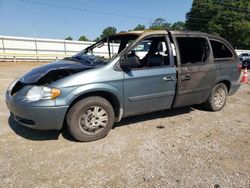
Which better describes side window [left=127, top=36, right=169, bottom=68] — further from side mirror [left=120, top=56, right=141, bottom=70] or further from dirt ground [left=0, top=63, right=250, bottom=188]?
dirt ground [left=0, top=63, right=250, bottom=188]

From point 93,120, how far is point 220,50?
3.53 metres

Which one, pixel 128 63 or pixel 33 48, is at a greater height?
pixel 33 48

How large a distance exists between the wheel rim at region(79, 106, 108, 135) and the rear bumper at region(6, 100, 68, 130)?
1.17 feet

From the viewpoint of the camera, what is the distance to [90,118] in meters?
4.02

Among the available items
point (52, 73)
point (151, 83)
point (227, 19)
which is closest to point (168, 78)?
point (151, 83)

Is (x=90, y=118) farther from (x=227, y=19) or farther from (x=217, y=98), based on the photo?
(x=227, y=19)

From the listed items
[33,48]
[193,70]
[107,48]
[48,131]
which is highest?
[107,48]

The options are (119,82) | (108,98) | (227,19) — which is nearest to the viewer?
(119,82)

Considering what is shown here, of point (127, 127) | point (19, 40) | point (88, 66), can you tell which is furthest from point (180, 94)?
point (19, 40)

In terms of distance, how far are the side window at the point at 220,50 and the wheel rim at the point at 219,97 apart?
0.79m

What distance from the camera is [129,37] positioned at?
490 centimetres

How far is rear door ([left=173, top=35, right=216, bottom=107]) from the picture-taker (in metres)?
4.88

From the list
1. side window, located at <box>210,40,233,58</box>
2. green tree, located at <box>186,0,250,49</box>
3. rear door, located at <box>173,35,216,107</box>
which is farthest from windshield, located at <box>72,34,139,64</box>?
green tree, located at <box>186,0,250,49</box>

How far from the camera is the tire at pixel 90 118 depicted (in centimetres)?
386
